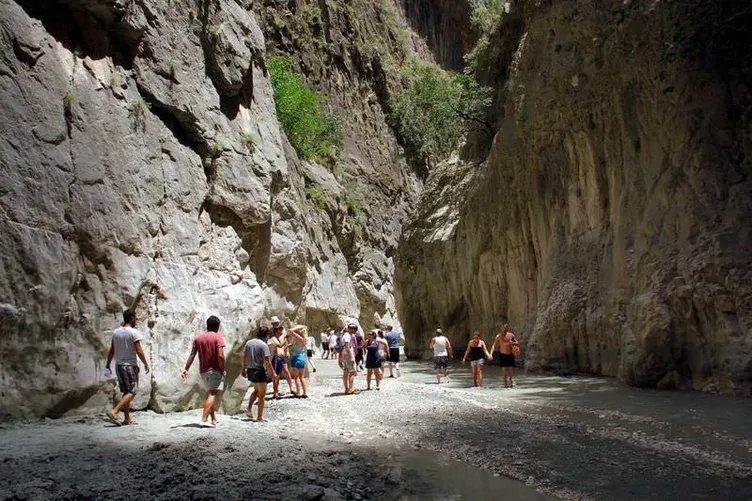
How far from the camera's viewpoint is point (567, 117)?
1898 centimetres

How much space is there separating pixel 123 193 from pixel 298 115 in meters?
27.2

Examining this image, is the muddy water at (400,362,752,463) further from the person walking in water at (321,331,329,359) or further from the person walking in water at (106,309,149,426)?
the person walking in water at (321,331,329,359)

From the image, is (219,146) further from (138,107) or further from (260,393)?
(260,393)

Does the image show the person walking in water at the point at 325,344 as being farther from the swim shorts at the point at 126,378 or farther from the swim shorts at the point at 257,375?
the swim shorts at the point at 126,378

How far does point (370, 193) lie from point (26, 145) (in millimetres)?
41894

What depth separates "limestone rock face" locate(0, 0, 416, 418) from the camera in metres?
8.86

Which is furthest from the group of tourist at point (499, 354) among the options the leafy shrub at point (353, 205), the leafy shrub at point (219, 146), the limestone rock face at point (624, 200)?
the leafy shrub at point (353, 205)

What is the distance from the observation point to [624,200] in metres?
16.1

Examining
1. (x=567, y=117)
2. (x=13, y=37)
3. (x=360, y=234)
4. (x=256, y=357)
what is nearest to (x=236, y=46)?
(x=13, y=37)

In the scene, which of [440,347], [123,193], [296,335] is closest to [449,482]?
[123,193]

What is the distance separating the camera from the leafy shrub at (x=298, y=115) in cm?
3636

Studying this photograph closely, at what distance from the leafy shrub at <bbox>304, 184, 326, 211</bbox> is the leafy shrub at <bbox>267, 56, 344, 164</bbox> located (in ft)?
7.90

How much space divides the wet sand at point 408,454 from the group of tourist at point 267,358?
0.59 m

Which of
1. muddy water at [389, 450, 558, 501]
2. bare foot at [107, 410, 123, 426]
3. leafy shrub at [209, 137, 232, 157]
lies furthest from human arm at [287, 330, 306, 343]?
muddy water at [389, 450, 558, 501]
